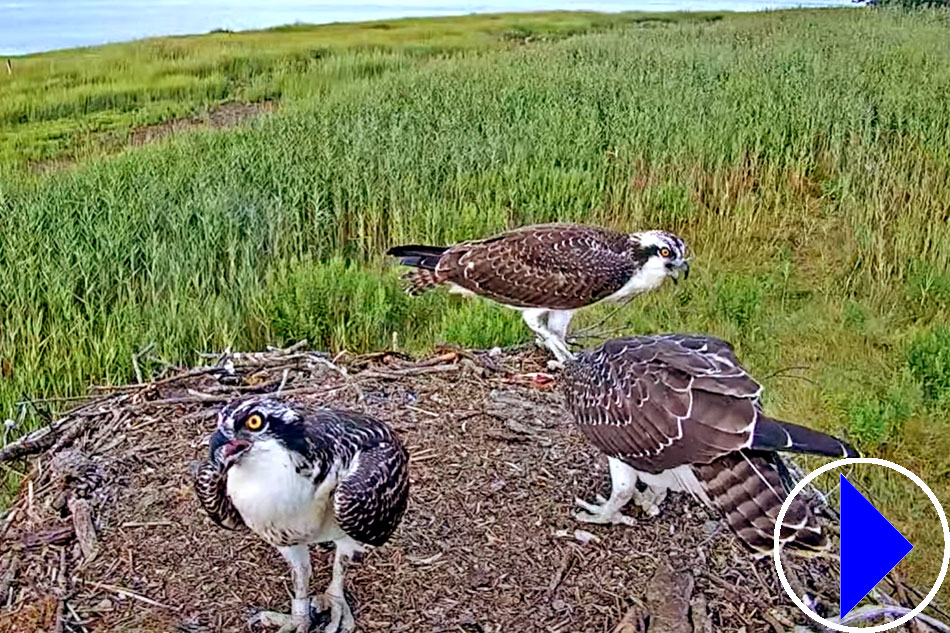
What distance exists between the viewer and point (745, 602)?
12.4 ft

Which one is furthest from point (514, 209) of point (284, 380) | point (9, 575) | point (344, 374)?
point (9, 575)

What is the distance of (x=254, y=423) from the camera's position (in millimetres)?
2881

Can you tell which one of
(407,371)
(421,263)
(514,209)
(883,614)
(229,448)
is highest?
(229,448)

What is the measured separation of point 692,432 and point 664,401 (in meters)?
0.18

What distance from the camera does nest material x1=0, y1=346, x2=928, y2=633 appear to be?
3688 millimetres

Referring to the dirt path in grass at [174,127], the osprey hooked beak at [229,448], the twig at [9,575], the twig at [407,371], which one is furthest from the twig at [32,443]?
the dirt path in grass at [174,127]

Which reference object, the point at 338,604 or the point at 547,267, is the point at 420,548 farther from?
the point at 547,267

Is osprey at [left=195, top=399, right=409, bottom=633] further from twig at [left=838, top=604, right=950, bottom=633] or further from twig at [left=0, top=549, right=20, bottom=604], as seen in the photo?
twig at [left=838, top=604, right=950, bottom=633]

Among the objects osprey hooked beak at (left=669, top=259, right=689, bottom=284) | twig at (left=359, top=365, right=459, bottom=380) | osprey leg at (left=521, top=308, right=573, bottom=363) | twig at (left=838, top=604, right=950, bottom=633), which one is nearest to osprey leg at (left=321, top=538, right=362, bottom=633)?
twig at (left=359, top=365, right=459, bottom=380)

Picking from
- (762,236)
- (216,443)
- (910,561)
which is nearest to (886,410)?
(910,561)

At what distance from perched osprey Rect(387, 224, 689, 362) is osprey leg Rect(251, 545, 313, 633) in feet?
7.28

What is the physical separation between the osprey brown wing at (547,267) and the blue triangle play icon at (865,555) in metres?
1.96

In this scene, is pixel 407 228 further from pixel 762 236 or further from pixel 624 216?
pixel 762 236

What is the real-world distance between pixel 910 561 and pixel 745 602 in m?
1.18
